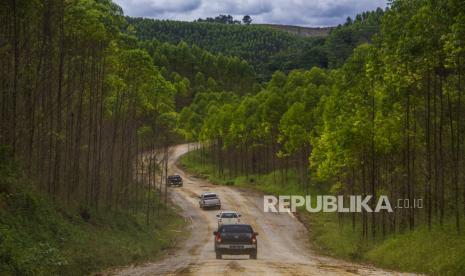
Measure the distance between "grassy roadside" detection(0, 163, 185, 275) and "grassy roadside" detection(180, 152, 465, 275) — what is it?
11.0 meters

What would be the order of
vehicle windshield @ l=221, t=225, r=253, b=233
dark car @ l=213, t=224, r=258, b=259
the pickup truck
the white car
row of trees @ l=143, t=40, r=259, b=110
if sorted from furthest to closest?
row of trees @ l=143, t=40, r=259, b=110 → the pickup truck → the white car → vehicle windshield @ l=221, t=225, r=253, b=233 → dark car @ l=213, t=224, r=258, b=259

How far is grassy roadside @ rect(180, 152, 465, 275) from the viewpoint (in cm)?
2355

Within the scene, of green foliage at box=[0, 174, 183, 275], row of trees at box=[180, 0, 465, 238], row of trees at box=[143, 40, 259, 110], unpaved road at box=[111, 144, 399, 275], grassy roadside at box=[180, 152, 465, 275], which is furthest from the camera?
row of trees at box=[143, 40, 259, 110]

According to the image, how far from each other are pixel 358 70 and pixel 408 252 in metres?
11.8

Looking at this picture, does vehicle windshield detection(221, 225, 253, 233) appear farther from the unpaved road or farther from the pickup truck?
the pickup truck

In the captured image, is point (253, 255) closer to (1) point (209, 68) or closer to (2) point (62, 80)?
(2) point (62, 80)

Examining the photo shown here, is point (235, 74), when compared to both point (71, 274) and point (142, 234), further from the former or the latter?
point (71, 274)

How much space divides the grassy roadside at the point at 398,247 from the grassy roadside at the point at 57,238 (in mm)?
10960

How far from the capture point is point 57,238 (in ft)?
76.7

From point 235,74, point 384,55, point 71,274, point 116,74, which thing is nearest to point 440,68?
point 384,55

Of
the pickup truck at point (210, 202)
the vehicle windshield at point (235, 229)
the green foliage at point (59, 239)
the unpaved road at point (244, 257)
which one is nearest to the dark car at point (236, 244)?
the vehicle windshield at point (235, 229)

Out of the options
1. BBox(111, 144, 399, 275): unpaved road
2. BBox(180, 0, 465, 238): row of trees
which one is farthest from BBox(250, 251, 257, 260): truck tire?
BBox(180, 0, 465, 238): row of trees

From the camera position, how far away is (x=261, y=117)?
72812mm

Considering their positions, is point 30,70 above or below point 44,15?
below
